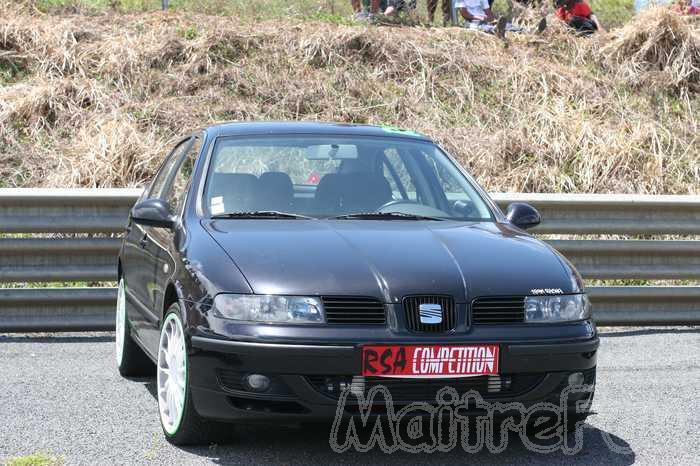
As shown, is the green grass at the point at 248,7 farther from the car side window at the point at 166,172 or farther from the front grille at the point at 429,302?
the front grille at the point at 429,302

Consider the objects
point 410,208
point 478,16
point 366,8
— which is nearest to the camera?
point 410,208

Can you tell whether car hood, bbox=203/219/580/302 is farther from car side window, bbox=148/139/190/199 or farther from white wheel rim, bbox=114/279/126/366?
white wheel rim, bbox=114/279/126/366

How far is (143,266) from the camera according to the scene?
6.70 metres

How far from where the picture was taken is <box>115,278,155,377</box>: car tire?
23.8ft

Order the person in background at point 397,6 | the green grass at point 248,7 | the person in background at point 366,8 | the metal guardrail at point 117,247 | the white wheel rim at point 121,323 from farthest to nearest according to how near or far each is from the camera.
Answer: the person in background at point 397,6 → the person in background at point 366,8 → the green grass at point 248,7 → the metal guardrail at point 117,247 → the white wheel rim at point 121,323

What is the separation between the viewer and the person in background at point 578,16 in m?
16.8

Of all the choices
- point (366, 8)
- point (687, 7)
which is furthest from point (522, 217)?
point (687, 7)

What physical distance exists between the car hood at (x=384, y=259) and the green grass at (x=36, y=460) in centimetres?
111

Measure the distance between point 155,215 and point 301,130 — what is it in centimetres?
111

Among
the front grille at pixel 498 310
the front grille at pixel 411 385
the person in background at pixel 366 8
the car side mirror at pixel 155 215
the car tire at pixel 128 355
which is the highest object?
A: the front grille at pixel 498 310

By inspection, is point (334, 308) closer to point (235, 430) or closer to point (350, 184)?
point (235, 430)

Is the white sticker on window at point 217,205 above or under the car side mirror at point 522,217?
above

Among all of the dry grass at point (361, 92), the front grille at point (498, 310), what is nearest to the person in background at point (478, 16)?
the dry grass at point (361, 92)

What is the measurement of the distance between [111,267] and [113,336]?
1.63 feet
